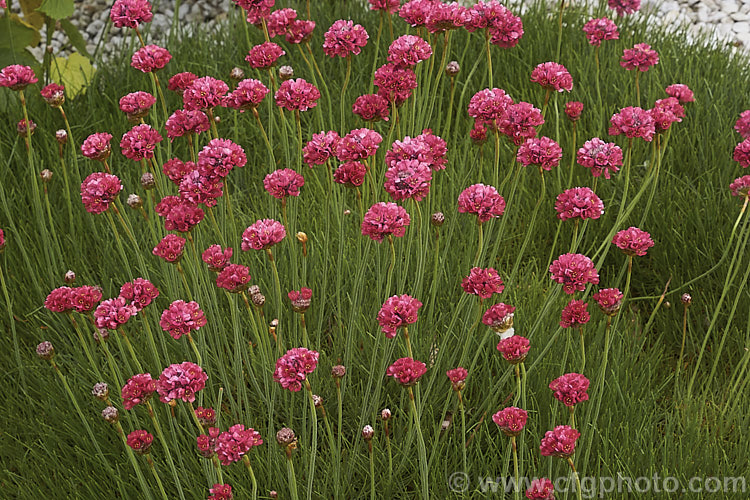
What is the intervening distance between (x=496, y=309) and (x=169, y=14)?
16.1 ft

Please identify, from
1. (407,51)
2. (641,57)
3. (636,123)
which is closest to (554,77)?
(636,123)

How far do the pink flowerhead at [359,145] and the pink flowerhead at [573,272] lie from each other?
464 mm

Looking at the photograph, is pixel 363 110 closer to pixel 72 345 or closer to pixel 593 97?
pixel 72 345

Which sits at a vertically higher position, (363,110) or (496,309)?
(363,110)

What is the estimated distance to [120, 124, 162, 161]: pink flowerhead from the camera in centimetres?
175

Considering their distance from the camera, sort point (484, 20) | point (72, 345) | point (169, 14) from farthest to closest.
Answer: point (169, 14)
point (72, 345)
point (484, 20)

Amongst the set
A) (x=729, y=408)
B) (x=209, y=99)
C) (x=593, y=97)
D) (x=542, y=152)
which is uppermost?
(x=209, y=99)

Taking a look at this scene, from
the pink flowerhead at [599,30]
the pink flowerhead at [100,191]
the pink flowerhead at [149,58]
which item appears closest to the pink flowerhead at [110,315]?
the pink flowerhead at [100,191]

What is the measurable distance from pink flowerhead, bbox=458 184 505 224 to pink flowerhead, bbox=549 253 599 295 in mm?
173

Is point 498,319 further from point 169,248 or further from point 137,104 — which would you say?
point 137,104

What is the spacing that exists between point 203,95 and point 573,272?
96 cm

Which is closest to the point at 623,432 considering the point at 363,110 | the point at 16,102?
the point at 363,110

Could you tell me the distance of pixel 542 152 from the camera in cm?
171

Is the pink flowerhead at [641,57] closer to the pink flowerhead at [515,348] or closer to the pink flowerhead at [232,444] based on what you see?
the pink flowerhead at [515,348]
